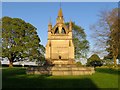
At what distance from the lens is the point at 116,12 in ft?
108

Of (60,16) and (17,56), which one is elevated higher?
(60,16)

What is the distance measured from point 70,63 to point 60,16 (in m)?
7.56

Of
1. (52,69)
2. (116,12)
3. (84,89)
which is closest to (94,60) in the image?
(116,12)

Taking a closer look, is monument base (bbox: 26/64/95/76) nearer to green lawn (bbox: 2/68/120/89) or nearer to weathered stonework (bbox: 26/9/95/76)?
green lawn (bbox: 2/68/120/89)

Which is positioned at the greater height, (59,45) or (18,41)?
(18,41)

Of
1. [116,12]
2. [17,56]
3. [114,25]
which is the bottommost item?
[17,56]

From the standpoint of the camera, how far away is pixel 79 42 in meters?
58.3

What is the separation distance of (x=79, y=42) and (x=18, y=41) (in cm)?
1645

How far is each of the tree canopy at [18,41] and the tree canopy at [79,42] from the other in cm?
936

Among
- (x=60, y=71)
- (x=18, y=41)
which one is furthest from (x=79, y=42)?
(x=60, y=71)

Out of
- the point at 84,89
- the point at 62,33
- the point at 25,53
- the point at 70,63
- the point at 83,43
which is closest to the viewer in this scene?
the point at 84,89

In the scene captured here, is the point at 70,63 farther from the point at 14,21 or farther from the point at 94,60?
the point at 94,60

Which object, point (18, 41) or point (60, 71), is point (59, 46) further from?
point (18, 41)

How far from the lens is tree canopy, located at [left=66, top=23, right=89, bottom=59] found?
5725 centimetres
